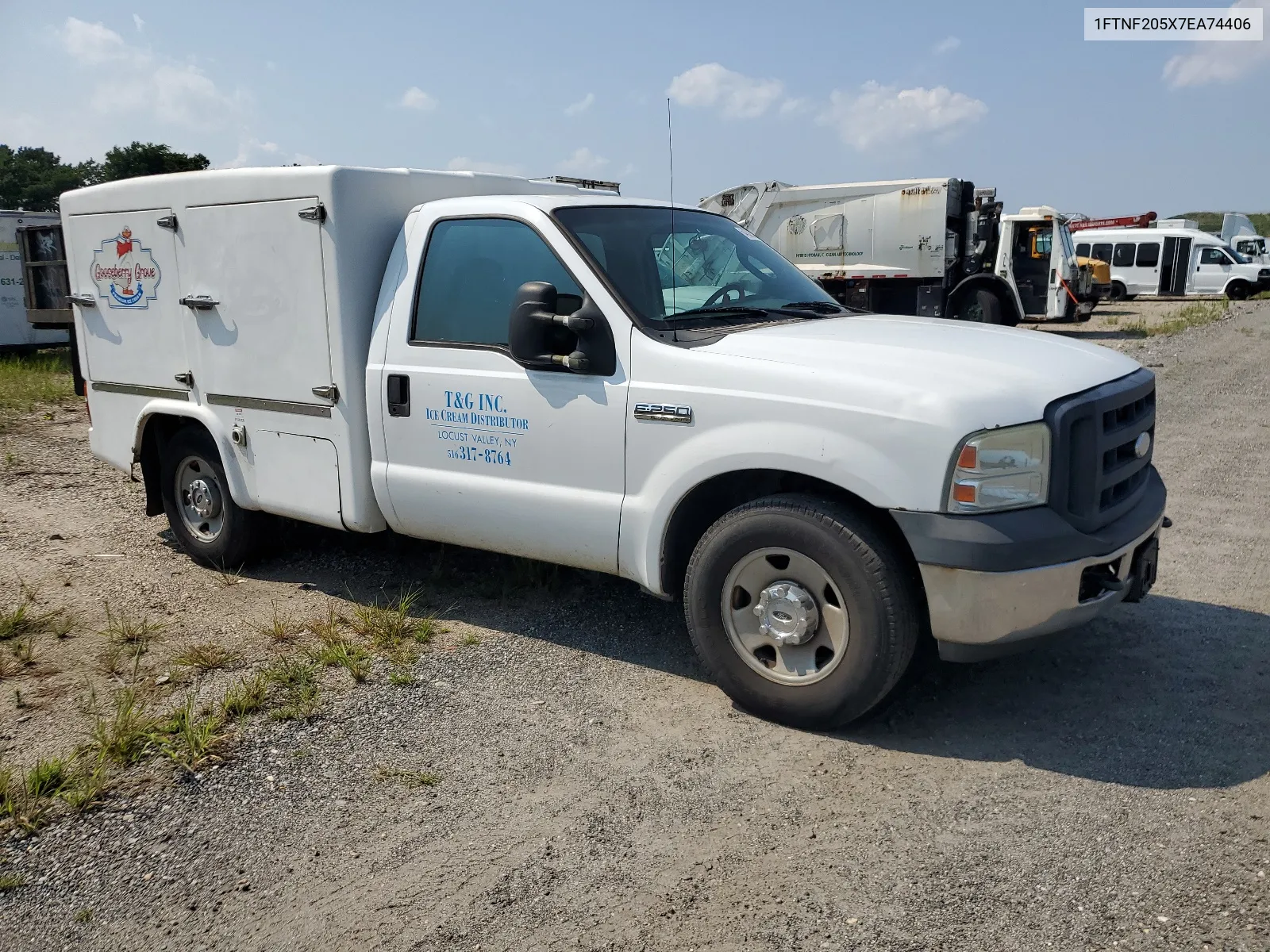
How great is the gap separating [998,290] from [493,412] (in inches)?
672

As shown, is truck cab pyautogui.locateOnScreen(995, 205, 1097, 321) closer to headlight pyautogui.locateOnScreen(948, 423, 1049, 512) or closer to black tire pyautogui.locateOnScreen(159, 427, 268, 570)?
black tire pyautogui.locateOnScreen(159, 427, 268, 570)

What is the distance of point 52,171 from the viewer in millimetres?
50938

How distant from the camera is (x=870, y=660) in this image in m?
3.66

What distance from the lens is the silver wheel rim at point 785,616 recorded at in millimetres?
3789

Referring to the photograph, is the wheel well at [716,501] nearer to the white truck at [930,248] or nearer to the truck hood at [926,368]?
the truck hood at [926,368]

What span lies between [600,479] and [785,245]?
17.5 metres

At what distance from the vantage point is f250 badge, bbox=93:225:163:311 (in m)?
5.84

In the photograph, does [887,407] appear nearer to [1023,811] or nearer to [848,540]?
[848,540]

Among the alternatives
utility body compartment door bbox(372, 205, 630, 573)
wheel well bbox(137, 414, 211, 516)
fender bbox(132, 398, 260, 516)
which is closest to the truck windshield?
utility body compartment door bbox(372, 205, 630, 573)

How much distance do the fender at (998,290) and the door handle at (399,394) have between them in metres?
16.6

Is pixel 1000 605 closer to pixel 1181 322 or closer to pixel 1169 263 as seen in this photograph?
pixel 1181 322

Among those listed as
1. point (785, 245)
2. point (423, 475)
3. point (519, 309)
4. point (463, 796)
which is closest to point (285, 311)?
point (423, 475)

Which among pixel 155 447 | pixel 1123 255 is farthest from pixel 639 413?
pixel 1123 255

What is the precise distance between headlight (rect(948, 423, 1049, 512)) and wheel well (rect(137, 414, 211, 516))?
4.55 metres
